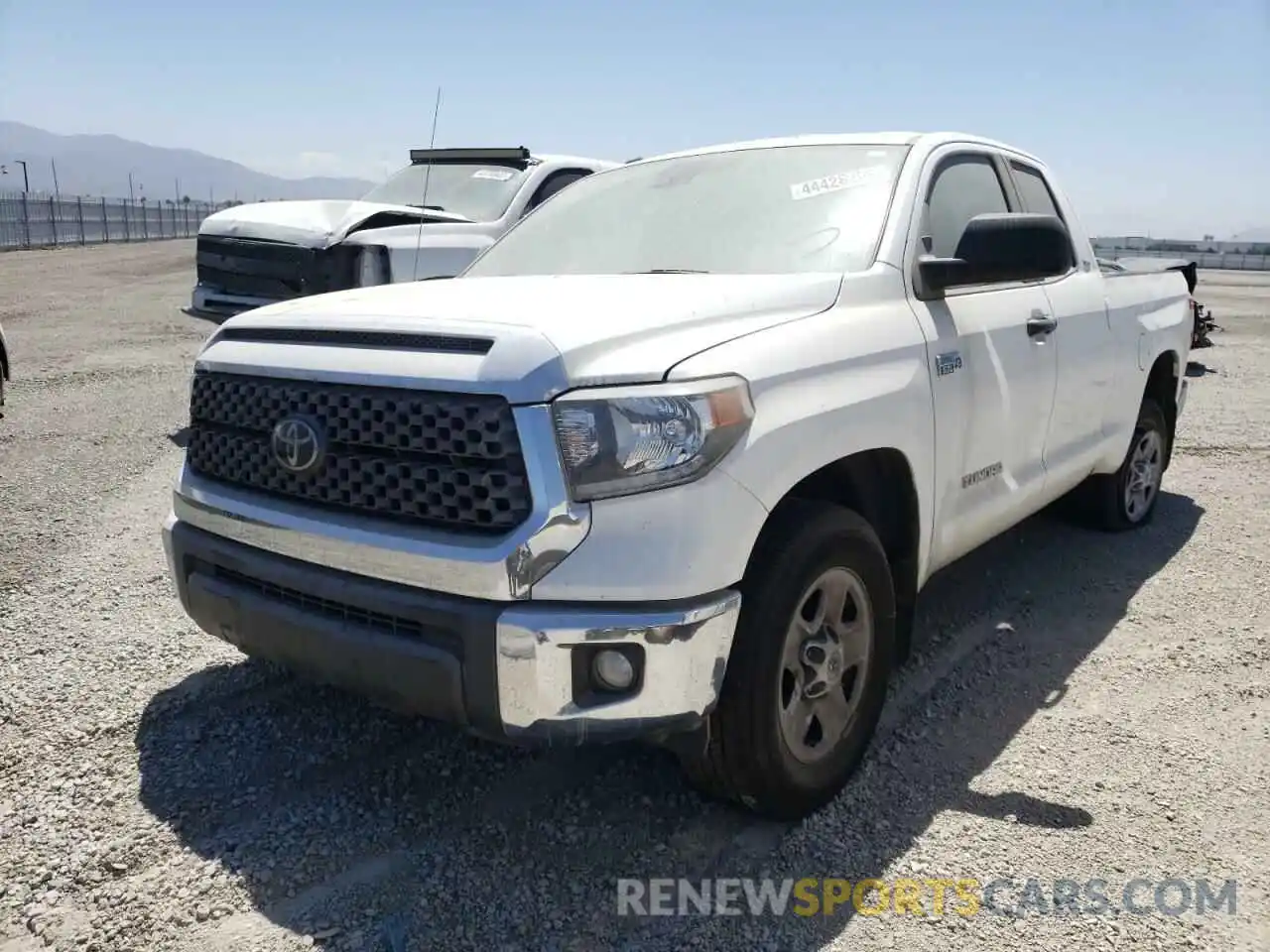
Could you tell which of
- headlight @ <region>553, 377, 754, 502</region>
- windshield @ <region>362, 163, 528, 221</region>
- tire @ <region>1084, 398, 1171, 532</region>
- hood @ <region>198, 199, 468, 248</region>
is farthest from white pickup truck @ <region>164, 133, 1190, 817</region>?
windshield @ <region>362, 163, 528, 221</region>

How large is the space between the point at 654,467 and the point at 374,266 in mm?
5352

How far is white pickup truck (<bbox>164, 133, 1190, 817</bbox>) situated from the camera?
2.35 m

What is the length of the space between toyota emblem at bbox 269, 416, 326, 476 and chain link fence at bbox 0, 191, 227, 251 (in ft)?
106

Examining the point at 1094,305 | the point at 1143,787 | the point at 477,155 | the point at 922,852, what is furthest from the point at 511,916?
the point at 477,155

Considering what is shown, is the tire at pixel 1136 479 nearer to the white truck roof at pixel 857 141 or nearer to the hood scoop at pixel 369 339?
the white truck roof at pixel 857 141

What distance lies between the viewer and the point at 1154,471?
5.85m

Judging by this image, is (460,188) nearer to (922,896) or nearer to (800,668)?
(800,668)

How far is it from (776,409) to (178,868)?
1.90 m

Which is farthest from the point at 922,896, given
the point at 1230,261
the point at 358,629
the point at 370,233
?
the point at 1230,261

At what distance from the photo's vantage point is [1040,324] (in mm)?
3928

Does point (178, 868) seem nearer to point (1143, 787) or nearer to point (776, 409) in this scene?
point (776, 409)

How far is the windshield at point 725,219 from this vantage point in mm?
3363

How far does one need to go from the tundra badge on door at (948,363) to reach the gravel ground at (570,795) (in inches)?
46.1

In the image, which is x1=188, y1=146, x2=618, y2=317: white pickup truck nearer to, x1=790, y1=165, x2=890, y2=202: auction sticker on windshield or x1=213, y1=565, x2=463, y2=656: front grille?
x1=790, y1=165, x2=890, y2=202: auction sticker on windshield
